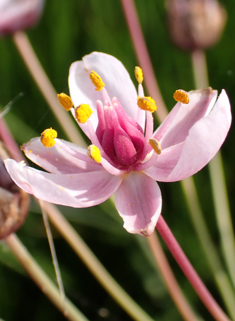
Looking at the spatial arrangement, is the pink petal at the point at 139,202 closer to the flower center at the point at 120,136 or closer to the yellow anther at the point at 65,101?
the flower center at the point at 120,136

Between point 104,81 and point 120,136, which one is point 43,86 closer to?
point 104,81

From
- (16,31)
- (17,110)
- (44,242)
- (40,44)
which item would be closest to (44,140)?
(16,31)

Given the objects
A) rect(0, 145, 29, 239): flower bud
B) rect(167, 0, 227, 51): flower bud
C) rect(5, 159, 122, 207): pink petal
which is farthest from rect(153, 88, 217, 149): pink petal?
rect(167, 0, 227, 51): flower bud

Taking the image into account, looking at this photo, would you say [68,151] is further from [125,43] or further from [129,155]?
[125,43]

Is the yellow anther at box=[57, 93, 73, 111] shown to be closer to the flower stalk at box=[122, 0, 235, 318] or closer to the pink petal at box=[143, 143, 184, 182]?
the pink petal at box=[143, 143, 184, 182]

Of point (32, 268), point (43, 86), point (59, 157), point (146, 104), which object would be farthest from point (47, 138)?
point (43, 86)

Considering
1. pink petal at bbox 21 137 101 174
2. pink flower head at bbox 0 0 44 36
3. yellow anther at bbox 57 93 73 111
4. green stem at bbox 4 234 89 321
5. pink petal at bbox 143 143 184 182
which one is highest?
pink flower head at bbox 0 0 44 36
